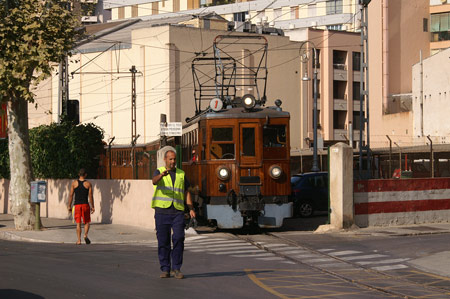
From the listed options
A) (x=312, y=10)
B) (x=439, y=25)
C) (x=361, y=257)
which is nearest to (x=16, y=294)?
(x=361, y=257)

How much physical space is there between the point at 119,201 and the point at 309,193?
7.04 m

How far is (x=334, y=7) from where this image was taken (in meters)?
83.8

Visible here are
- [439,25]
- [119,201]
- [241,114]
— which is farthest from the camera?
[439,25]

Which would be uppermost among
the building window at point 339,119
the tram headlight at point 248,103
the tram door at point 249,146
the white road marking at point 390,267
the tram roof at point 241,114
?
the building window at point 339,119

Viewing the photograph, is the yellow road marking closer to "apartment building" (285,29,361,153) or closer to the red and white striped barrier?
the red and white striped barrier

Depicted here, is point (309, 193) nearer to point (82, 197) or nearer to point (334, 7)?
point (82, 197)

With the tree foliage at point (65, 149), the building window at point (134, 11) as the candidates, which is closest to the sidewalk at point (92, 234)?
the tree foliage at point (65, 149)

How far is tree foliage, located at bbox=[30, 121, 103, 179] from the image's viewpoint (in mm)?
28406

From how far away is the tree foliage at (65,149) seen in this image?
2841cm

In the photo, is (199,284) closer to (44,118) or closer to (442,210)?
(442,210)

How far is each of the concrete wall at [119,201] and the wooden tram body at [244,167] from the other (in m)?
2.41

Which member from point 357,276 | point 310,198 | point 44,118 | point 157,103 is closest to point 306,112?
point 157,103

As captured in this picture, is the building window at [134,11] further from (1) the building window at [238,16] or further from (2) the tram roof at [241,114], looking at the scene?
(2) the tram roof at [241,114]

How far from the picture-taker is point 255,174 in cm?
2184
